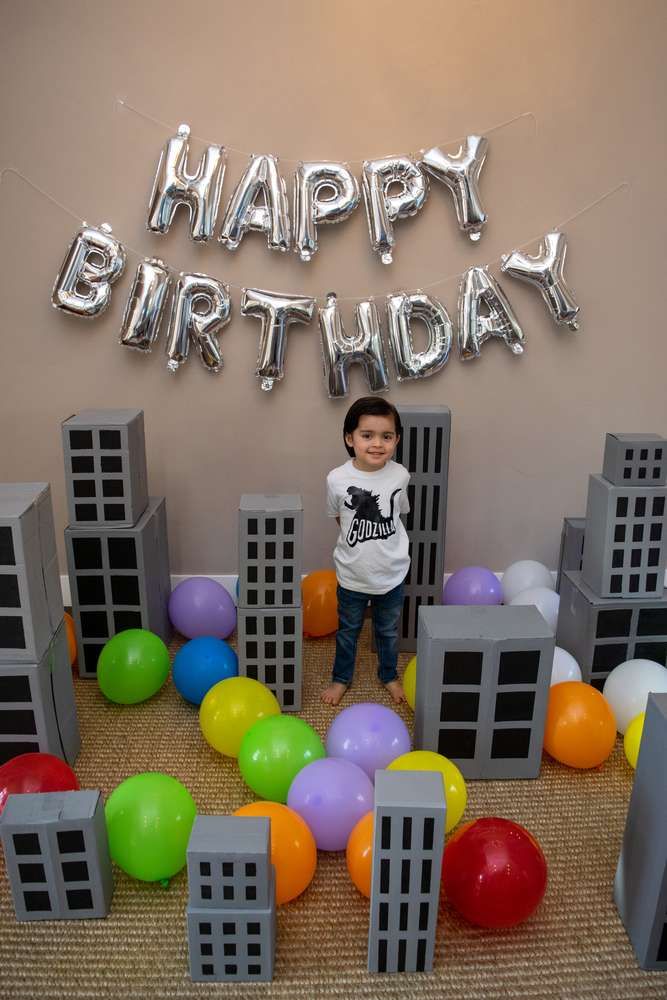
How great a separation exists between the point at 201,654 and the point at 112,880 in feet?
2.00

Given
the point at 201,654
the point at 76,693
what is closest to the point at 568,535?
the point at 201,654

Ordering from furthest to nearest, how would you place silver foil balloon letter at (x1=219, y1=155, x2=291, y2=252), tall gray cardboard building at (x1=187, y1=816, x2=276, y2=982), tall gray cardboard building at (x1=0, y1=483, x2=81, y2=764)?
silver foil balloon letter at (x1=219, y1=155, x2=291, y2=252) → tall gray cardboard building at (x1=0, y1=483, x2=81, y2=764) → tall gray cardboard building at (x1=187, y1=816, x2=276, y2=982)

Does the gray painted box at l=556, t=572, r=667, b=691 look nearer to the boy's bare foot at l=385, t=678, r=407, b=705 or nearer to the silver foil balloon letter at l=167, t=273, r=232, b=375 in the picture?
the boy's bare foot at l=385, t=678, r=407, b=705

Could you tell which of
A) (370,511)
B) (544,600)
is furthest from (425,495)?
(544,600)

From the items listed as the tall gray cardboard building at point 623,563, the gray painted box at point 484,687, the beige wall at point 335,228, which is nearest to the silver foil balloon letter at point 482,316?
the beige wall at point 335,228

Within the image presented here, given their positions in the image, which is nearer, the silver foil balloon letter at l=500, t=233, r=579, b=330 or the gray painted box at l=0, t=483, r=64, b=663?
the gray painted box at l=0, t=483, r=64, b=663

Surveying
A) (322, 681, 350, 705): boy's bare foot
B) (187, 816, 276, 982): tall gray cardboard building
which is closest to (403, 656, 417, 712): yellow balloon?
(322, 681, 350, 705): boy's bare foot

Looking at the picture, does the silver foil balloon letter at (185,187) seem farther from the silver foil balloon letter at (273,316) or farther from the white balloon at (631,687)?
the white balloon at (631,687)

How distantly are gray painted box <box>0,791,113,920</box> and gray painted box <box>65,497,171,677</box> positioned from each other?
0.78m

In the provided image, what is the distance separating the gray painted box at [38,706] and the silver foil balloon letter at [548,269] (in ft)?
5.07

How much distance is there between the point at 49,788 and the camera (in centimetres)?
151

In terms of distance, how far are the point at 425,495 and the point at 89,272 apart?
112 cm

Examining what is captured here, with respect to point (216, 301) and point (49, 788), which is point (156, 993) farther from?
point (216, 301)

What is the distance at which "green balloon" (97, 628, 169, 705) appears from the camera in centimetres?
195
